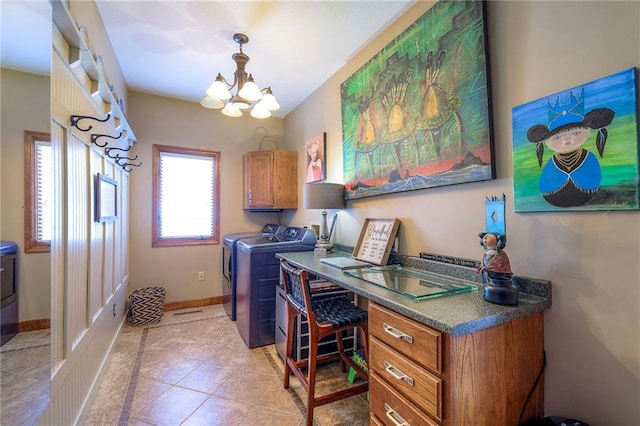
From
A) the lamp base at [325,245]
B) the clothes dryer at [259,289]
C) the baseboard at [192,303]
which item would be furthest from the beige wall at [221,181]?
the lamp base at [325,245]

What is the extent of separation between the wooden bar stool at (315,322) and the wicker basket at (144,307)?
1962 mm

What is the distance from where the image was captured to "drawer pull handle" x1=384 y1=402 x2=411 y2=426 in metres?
1.10

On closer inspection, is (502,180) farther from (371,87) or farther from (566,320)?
(371,87)

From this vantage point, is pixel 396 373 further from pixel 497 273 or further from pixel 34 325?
pixel 34 325

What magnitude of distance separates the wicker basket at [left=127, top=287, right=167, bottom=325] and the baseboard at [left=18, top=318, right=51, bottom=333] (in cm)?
206

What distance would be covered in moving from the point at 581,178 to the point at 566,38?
592 millimetres

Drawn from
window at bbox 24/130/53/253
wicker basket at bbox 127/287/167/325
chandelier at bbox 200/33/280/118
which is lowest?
wicker basket at bbox 127/287/167/325

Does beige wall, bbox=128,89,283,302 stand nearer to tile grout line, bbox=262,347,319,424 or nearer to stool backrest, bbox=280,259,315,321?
tile grout line, bbox=262,347,319,424

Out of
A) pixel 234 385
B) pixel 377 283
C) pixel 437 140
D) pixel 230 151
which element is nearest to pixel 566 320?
pixel 377 283

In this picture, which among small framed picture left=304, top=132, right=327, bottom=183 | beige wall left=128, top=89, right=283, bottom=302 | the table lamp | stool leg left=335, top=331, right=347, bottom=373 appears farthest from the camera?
beige wall left=128, top=89, right=283, bottom=302

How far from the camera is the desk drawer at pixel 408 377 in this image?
0.96 m

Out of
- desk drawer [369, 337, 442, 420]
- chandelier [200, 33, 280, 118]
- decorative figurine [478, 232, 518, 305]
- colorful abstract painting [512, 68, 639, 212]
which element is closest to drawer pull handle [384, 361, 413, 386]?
desk drawer [369, 337, 442, 420]

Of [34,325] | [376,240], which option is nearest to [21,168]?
[34,325]

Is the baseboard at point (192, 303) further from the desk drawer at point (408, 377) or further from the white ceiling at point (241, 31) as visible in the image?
the desk drawer at point (408, 377)
